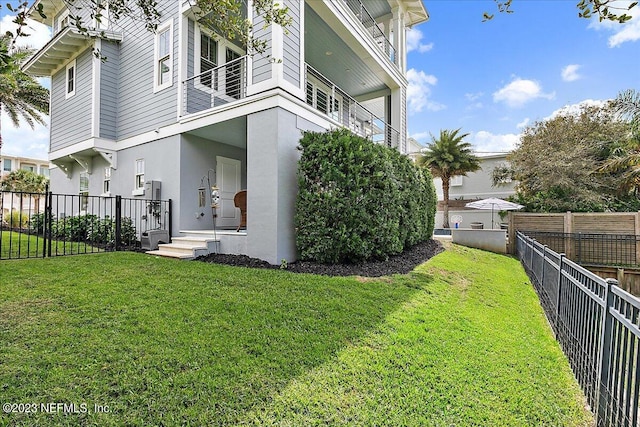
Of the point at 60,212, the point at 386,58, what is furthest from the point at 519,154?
the point at 60,212

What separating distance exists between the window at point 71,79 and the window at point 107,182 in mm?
3377

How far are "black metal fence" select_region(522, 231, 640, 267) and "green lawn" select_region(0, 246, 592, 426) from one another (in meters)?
8.85

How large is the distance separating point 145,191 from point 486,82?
58.6 ft

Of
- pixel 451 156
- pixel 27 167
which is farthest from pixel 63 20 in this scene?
pixel 27 167

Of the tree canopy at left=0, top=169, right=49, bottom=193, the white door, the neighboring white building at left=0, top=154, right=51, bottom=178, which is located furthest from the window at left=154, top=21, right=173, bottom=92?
the neighboring white building at left=0, top=154, right=51, bottom=178

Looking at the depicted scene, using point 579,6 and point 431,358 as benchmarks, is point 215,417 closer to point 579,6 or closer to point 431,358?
point 431,358

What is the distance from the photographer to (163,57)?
9234mm

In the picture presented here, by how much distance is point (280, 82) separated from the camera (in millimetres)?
6516

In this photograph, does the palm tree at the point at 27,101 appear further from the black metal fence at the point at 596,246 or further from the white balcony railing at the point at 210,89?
the black metal fence at the point at 596,246

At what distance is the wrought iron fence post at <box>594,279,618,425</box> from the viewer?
2339 millimetres

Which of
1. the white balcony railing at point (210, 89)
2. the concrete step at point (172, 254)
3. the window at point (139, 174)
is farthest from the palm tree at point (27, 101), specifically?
the concrete step at point (172, 254)

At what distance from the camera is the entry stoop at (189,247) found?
7.30 m

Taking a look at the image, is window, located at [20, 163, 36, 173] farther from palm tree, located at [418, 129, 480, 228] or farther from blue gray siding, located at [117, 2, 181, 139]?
palm tree, located at [418, 129, 480, 228]

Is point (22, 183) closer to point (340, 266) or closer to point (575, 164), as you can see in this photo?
point (340, 266)
